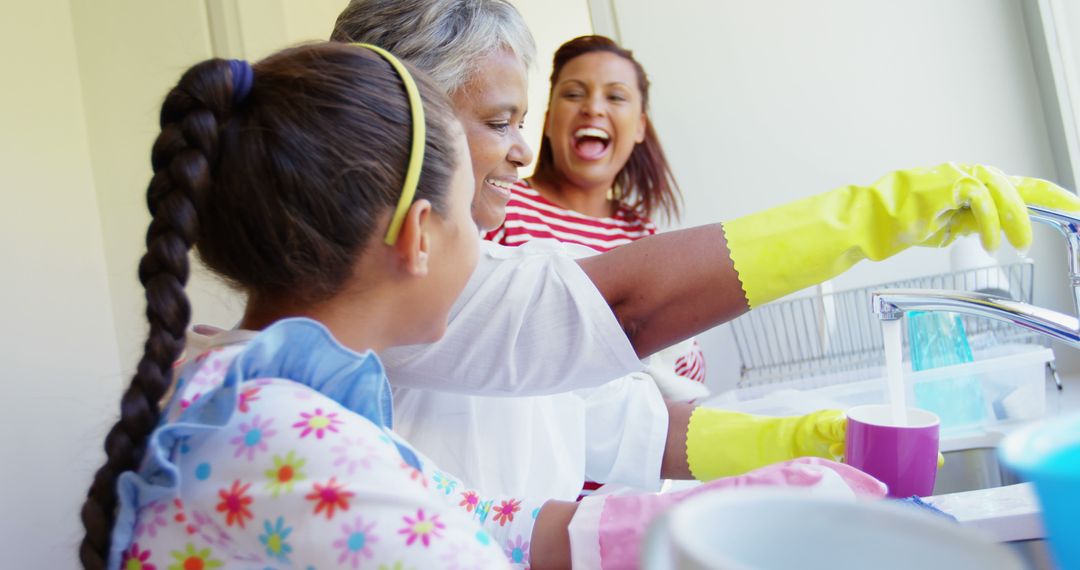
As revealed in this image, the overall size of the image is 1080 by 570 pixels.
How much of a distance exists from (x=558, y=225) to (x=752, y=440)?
700 millimetres

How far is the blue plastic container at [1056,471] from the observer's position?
246mm

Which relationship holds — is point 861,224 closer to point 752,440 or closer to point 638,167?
point 752,440

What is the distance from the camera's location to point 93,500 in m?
0.59

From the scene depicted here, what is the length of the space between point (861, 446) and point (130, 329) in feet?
4.82

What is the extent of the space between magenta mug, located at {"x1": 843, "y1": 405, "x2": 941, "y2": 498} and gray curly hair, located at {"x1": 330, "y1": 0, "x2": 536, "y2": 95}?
585 millimetres

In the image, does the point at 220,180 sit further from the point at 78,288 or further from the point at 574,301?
the point at 78,288

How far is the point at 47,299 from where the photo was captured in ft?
5.18

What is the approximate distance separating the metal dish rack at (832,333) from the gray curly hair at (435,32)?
0.97 m

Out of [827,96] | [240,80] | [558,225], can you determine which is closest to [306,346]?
[240,80]

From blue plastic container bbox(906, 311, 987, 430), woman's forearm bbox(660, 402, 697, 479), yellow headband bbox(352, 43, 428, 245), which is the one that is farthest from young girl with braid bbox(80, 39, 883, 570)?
blue plastic container bbox(906, 311, 987, 430)

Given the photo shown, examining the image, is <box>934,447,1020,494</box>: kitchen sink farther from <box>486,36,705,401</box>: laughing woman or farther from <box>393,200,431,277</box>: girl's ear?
<box>393,200,431,277</box>: girl's ear

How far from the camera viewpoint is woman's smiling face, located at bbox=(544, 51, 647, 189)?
177cm

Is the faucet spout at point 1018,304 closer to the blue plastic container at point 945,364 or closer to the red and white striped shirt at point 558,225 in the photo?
the blue plastic container at point 945,364

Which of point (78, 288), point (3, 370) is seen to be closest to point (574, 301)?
point (3, 370)
